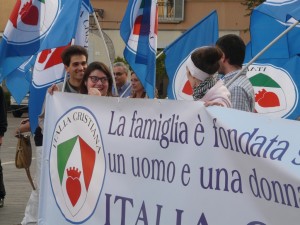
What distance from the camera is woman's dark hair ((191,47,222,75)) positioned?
5.71 meters

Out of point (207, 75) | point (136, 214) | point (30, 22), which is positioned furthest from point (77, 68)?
point (136, 214)

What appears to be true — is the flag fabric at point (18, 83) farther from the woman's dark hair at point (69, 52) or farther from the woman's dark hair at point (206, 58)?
the woman's dark hair at point (206, 58)

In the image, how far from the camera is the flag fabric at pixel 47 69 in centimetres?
732

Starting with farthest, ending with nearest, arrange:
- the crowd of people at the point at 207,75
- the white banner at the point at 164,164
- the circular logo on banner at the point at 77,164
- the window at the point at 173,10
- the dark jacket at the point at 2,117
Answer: the window at the point at 173,10 → the dark jacket at the point at 2,117 → the circular logo on banner at the point at 77,164 → the crowd of people at the point at 207,75 → the white banner at the point at 164,164

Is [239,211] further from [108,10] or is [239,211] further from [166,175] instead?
[108,10]

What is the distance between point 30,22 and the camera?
7.69 m

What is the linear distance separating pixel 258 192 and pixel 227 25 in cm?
3572

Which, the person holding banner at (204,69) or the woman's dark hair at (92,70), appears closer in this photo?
the person holding banner at (204,69)

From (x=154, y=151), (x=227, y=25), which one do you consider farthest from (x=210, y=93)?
(x=227, y=25)

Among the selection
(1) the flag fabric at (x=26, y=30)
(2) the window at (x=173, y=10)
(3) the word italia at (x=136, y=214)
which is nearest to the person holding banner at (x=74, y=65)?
(1) the flag fabric at (x=26, y=30)

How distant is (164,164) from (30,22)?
2.70m

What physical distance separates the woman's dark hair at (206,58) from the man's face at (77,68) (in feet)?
6.45

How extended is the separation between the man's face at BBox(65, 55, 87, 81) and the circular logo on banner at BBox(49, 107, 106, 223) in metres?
1.18

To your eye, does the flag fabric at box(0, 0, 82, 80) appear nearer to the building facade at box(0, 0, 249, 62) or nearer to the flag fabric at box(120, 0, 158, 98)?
the flag fabric at box(120, 0, 158, 98)
